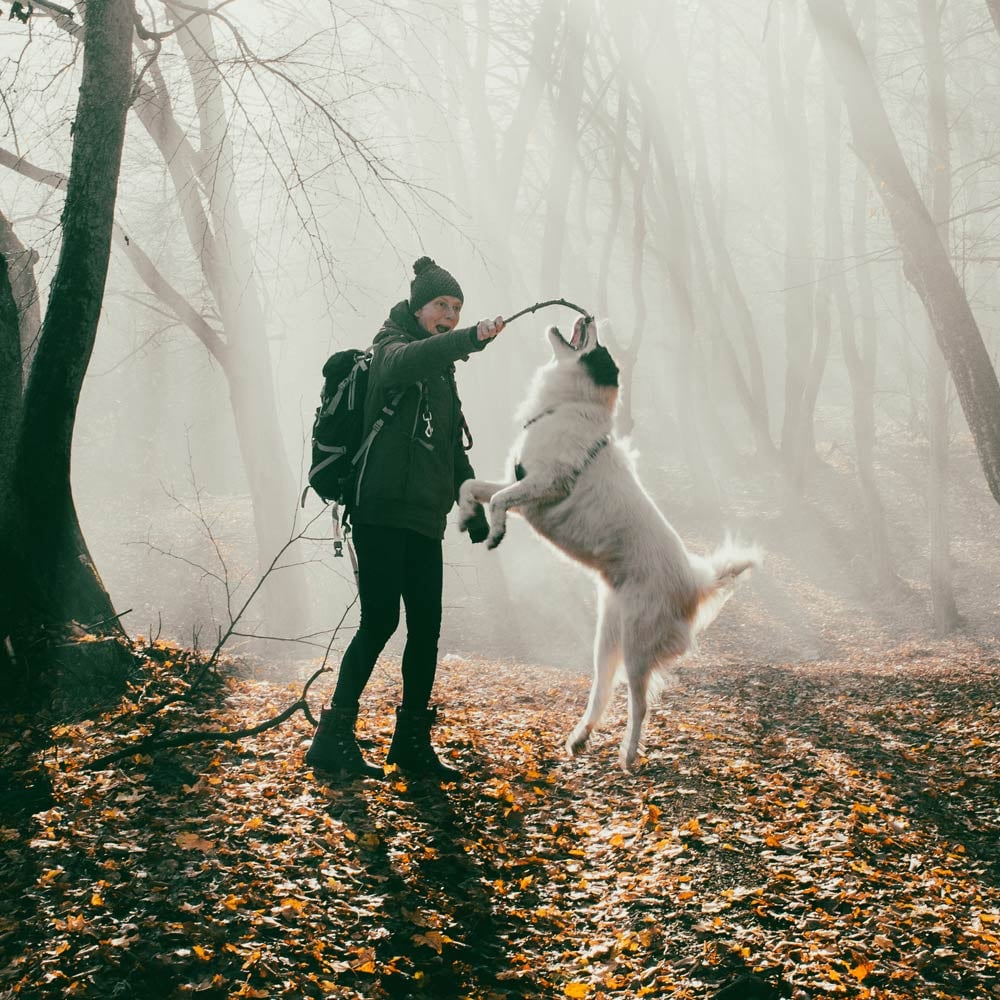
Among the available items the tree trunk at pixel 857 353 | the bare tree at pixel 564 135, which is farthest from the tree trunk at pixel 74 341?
the tree trunk at pixel 857 353

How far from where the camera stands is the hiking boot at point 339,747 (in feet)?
13.5

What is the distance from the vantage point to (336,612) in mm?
15984

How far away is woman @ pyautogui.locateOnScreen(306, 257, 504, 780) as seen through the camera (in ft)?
13.1

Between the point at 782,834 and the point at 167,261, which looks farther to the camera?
the point at 167,261

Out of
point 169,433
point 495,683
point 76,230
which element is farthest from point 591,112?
Result: point 169,433

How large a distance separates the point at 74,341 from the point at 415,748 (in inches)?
117

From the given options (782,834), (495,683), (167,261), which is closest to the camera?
(782,834)

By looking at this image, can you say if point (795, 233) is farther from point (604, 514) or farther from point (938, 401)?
point (604, 514)

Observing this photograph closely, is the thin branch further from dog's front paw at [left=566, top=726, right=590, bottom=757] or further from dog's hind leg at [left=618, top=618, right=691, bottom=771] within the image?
dog's hind leg at [left=618, top=618, right=691, bottom=771]

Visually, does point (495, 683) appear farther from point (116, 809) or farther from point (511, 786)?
point (116, 809)

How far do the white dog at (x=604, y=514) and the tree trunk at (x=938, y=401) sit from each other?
8.66m

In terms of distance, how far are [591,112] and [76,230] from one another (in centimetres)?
1276

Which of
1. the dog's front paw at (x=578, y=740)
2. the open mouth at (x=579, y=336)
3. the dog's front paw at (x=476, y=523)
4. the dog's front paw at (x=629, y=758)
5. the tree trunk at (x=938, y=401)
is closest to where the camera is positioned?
the dog's front paw at (x=476, y=523)

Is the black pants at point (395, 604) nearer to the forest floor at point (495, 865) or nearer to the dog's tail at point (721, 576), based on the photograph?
the forest floor at point (495, 865)
